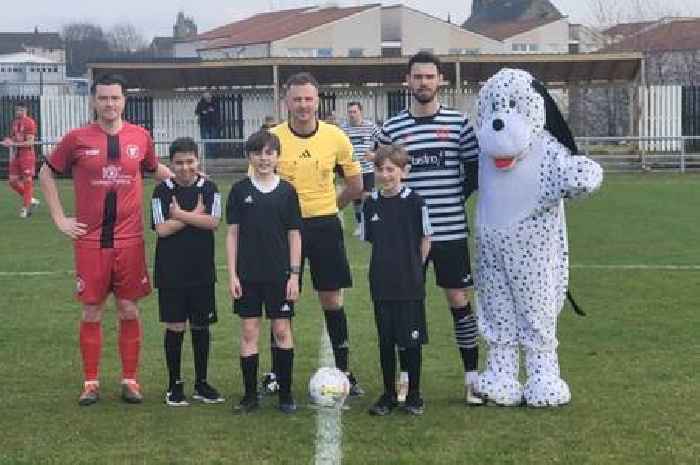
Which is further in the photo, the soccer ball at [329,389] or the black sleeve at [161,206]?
the black sleeve at [161,206]

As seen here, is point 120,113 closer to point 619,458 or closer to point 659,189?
point 619,458

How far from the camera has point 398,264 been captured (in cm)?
677

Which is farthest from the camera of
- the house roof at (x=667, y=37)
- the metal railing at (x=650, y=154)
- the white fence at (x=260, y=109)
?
the house roof at (x=667, y=37)

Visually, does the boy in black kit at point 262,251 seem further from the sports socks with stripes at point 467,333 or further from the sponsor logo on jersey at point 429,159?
the sports socks with stripes at point 467,333

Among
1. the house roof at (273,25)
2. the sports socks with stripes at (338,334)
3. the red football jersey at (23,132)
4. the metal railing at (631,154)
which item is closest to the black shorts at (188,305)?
the sports socks with stripes at (338,334)

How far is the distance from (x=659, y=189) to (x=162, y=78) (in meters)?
15.7

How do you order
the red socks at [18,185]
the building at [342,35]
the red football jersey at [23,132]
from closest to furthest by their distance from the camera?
the red socks at [18,185] → the red football jersey at [23,132] → the building at [342,35]

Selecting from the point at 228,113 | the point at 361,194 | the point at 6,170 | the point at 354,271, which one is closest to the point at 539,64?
the point at 228,113

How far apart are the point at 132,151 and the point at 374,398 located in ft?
6.85

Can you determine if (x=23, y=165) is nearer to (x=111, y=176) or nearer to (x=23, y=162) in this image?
(x=23, y=162)

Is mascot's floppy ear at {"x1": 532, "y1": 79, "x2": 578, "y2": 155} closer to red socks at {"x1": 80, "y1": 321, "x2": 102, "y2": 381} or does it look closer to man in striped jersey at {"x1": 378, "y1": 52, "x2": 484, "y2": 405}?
man in striped jersey at {"x1": 378, "y1": 52, "x2": 484, "y2": 405}

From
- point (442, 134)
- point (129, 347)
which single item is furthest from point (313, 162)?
point (129, 347)

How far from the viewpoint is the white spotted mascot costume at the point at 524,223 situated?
6863mm

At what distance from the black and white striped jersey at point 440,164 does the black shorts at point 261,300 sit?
966 millimetres
